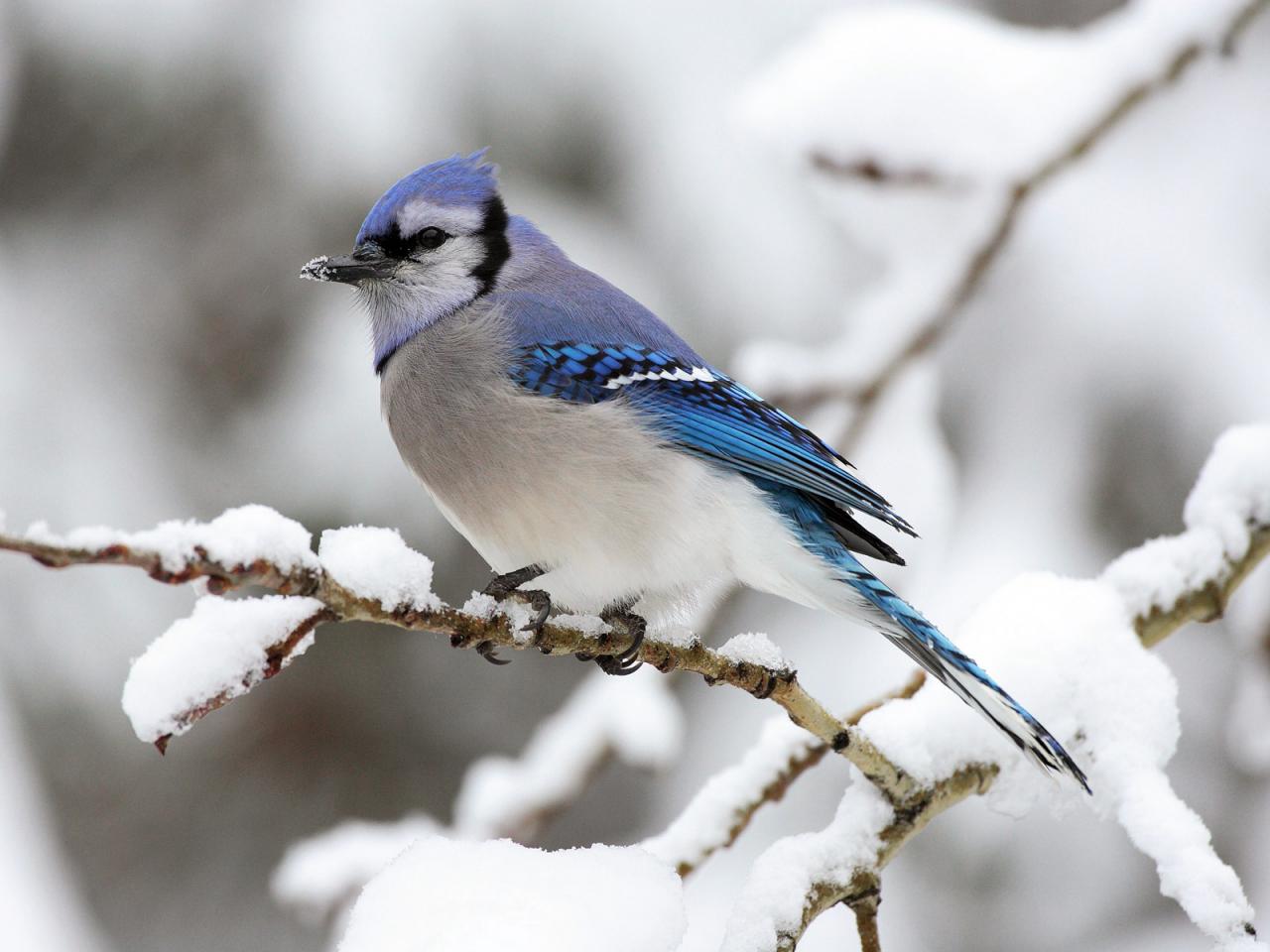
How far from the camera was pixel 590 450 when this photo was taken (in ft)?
6.42

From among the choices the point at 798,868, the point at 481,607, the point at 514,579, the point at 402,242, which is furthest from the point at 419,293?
the point at 798,868

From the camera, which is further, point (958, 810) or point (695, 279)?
point (695, 279)

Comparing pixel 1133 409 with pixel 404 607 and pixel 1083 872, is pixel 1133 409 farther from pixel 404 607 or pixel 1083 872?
pixel 404 607

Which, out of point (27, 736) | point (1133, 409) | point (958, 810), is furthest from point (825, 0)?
point (27, 736)

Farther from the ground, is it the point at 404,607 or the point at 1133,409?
the point at 1133,409

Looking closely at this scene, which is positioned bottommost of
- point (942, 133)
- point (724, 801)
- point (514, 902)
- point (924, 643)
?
point (514, 902)

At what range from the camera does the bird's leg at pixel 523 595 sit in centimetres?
147

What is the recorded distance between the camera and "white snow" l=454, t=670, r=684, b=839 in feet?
8.27

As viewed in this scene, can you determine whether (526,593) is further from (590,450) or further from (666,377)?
(666,377)

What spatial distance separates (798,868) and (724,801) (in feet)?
0.96

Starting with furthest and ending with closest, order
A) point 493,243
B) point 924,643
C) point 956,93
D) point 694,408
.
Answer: point 956,93, point 493,243, point 694,408, point 924,643

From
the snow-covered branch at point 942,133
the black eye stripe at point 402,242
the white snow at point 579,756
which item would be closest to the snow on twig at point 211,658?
the black eye stripe at point 402,242

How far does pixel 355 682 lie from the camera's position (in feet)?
12.7

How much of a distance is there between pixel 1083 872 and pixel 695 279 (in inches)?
72.7
